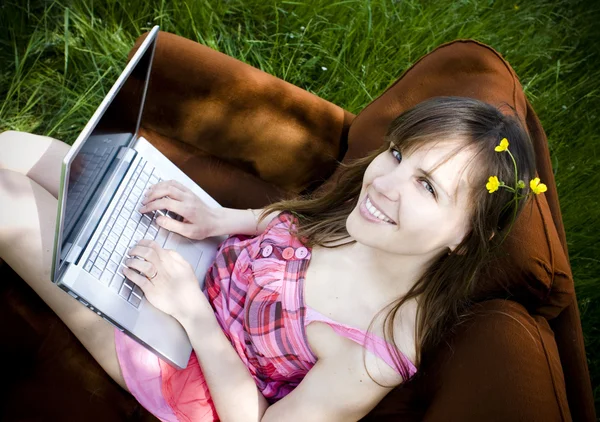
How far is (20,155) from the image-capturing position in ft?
4.48

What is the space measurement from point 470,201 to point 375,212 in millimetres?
172

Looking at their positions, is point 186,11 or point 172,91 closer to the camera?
point 172,91

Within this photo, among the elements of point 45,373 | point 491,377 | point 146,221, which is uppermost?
point 491,377

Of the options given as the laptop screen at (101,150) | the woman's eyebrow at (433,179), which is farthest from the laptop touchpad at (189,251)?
the woman's eyebrow at (433,179)

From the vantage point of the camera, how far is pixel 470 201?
1016 mm

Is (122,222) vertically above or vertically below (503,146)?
below

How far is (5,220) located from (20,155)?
26cm

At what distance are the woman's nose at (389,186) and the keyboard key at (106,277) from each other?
1.78 feet

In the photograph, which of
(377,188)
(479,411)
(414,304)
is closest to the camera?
(479,411)

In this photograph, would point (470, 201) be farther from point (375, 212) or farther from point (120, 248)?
point (120, 248)

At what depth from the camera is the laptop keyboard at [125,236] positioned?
1.10m

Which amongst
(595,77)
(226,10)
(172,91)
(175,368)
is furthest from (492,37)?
(175,368)

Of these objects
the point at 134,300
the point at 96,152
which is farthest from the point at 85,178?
the point at 134,300

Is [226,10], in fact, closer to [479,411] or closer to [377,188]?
[377,188]
